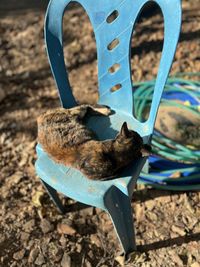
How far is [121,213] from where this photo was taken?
3.26m

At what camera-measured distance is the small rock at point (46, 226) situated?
3.85 m

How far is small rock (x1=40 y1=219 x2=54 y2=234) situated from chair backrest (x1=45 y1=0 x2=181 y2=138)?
1.08m

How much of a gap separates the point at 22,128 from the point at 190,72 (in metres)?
2.12

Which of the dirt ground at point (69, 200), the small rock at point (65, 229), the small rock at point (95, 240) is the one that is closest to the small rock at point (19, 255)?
the dirt ground at point (69, 200)

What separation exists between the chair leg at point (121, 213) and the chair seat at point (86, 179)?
0.18 ft

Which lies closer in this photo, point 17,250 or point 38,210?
point 17,250

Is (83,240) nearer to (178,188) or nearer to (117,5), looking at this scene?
(178,188)

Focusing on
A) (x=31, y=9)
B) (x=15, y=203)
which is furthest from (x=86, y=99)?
(x=31, y=9)

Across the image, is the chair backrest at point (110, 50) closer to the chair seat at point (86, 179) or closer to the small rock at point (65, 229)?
the chair seat at point (86, 179)

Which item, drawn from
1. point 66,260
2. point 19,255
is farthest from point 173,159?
point 19,255

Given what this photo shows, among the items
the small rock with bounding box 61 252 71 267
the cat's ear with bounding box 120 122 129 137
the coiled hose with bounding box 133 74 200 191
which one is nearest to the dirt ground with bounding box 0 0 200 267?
the small rock with bounding box 61 252 71 267

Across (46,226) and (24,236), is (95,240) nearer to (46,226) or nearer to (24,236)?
(46,226)

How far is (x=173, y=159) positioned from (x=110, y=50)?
1362 millimetres

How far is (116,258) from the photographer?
142 inches
